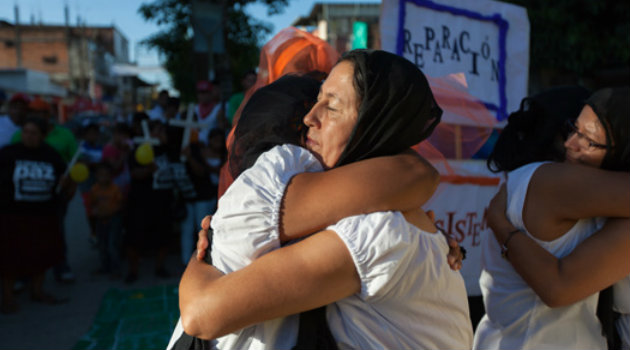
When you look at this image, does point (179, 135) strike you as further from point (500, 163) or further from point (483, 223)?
point (500, 163)

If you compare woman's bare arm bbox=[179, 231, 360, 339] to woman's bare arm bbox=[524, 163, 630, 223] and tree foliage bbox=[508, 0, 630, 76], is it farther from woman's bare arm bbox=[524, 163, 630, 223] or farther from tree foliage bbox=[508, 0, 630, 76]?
tree foliage bbox=[508, 0, 630, 76]

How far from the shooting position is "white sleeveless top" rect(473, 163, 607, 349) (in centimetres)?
167

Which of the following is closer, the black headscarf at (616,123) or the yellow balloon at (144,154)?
the black headscarf at (616,123)

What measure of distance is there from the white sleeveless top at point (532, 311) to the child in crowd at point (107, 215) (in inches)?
188

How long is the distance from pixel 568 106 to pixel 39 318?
15.0ft

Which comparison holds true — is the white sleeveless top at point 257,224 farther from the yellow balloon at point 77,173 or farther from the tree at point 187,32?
the tree at point 187,32

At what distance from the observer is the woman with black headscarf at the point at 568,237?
1578 millimetres

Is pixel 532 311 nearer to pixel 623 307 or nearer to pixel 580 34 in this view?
pixel 623 307

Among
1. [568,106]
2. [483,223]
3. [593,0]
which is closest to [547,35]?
[593,0]

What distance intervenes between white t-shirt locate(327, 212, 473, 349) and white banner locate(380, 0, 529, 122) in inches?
64.9

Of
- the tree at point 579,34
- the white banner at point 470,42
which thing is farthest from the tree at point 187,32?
the white banner at point 470,42

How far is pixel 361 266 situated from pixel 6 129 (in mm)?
5523

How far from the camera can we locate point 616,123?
64.9 inches

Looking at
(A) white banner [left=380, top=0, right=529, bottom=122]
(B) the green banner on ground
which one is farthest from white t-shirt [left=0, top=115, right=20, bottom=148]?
(A) white banner [left=380, top=0, right=529, bottom=122]
